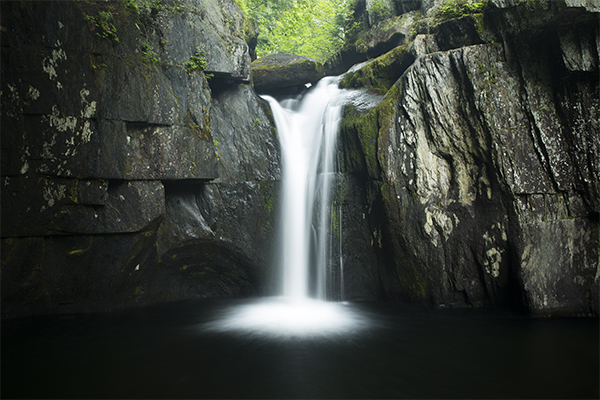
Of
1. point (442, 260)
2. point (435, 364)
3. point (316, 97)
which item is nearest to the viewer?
point (435, 364)

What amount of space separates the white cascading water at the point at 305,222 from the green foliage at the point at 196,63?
8.00 feet

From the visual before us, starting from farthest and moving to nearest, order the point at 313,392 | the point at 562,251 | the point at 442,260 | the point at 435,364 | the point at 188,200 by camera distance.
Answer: the point at 188,200 < the point at 442,260 < the point at 562,251 < the point at 435,364 < the point at 313,392

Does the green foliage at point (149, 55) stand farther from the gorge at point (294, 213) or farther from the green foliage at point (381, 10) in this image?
the green foliage at point (381, 10)

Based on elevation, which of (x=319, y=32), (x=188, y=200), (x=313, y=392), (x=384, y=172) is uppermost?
(x=319, y=32)

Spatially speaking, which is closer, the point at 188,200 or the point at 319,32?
the point at 188,200

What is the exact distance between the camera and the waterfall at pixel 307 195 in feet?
28.5

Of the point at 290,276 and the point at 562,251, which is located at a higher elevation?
the point at 562,251

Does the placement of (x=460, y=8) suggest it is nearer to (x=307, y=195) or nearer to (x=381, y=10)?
(x=381, y=10)

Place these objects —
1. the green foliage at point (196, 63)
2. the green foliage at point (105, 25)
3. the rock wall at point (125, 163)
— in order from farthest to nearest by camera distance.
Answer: the green foliage at point (196, 63), the green foliage at point (105, 25), the rock wall at point (125, 163)

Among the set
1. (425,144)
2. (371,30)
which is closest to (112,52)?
(425,144)

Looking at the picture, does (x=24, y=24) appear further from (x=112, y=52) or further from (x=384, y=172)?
(x=384, y=172)

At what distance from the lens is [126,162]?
23.0 ft

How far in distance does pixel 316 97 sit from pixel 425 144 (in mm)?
4383

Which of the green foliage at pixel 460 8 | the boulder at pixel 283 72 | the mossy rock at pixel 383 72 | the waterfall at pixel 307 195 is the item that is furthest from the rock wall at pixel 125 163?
the green foliage at pixel 460 8
